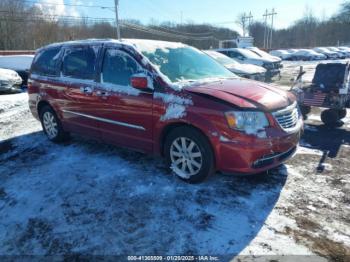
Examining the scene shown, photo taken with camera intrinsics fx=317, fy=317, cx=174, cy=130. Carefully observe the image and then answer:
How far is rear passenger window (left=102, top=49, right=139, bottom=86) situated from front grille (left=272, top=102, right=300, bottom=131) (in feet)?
6.50

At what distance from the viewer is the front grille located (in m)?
3.84

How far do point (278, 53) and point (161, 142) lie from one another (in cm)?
4426

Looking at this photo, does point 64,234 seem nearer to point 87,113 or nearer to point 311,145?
point 87,113

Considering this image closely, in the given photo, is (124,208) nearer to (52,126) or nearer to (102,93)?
(102,93)

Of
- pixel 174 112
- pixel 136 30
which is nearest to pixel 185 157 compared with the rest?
pixel 174 112

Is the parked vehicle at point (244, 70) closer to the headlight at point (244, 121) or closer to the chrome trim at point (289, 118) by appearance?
the chrome trim at point (289, 118)

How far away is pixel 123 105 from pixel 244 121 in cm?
180

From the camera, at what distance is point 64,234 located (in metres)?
3.24

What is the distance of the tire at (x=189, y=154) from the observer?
384 cm

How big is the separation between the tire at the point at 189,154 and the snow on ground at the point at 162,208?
16cm

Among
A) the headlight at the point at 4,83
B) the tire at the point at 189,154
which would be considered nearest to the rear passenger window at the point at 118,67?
the tire at the point at 189,154

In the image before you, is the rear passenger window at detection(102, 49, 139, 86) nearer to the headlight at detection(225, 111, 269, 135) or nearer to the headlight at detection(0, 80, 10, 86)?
the headlight at detection(225, 111, 269, 135)

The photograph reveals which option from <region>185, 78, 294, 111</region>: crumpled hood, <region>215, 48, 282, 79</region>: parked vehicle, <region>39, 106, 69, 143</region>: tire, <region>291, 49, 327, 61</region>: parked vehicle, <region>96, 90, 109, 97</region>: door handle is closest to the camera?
<region>185, 78, 294, 111</region>: crumpled hood

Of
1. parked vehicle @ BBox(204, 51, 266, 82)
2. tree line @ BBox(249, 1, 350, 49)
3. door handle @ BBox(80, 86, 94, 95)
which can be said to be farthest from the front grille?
tree line @ BBox(249, 1, 350, 49)
